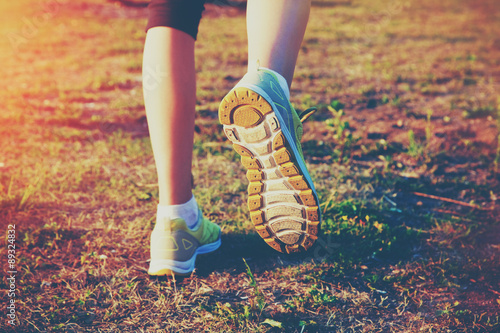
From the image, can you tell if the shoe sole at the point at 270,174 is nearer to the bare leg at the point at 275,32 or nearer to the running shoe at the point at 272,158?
the running shoe at the point at 272,158

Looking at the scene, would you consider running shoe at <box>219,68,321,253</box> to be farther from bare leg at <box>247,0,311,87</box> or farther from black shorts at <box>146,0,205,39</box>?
black shorts at <box>146,0,205,39</box>

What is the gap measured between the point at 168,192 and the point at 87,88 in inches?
116

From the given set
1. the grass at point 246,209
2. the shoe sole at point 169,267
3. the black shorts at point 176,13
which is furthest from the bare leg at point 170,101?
the grass at point 246,209

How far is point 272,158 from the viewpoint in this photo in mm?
1563

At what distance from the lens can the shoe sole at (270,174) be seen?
1511 mm

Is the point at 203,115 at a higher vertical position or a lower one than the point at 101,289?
higher

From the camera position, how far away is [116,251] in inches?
77.7

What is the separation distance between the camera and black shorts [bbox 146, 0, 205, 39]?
164 centimetres

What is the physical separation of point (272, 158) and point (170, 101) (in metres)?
0.47

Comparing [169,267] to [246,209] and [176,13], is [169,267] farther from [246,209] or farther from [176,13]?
[176,13]

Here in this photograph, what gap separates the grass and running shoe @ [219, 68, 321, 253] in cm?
23

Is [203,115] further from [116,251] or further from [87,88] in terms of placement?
[116,251]

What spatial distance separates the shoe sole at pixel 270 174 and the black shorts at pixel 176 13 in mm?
385

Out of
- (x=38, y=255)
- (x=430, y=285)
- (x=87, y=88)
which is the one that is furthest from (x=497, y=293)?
(x=87, y=88)
